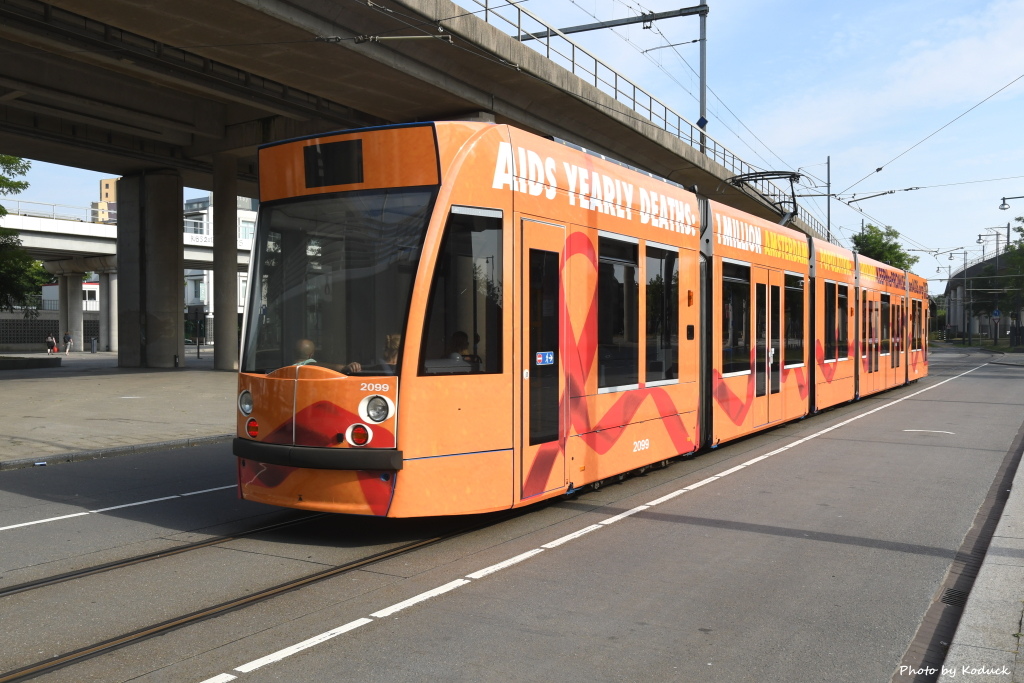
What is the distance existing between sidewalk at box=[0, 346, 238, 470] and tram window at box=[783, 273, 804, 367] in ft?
29.6

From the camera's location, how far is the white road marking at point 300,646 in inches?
179

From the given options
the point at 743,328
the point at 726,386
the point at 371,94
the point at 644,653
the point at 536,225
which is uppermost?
the point at 371,94

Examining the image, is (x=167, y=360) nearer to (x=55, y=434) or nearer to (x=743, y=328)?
(x=55, y=434)

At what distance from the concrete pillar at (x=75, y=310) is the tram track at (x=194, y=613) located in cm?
6824

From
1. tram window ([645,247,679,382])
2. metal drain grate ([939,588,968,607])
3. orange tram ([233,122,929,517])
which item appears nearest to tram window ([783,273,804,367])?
tram window ([645,247,679,382])

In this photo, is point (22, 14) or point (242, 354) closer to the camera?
point (242, 354)

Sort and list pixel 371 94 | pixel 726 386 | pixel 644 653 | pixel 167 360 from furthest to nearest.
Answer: pixel 167 360
pixel 371 94
pixel 726 386
pixel 644 653

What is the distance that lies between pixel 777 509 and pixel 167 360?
31599mm

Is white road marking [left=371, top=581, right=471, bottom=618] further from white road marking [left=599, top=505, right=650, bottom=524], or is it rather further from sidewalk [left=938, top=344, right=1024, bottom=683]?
sidewalk [left=938, top=344, right=1024, bottom=683]

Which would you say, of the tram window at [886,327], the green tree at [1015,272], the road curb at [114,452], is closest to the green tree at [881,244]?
the green tree at [1015,272]

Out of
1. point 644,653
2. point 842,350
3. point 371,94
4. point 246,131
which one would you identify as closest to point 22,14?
point 371,94

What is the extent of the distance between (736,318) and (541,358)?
5.40 meters

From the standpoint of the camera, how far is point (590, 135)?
30.5 metres

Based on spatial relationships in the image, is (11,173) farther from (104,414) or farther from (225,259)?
(104,414)
